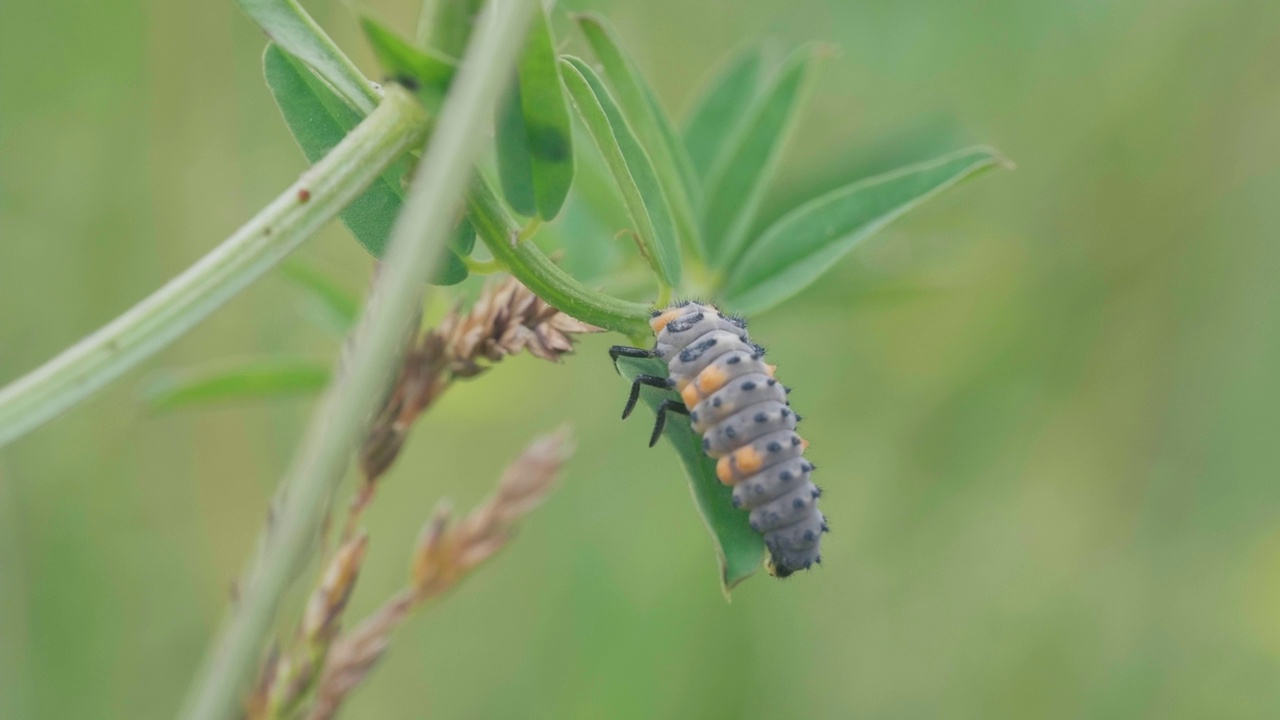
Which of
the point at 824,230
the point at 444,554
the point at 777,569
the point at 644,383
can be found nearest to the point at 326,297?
the point at 444,554

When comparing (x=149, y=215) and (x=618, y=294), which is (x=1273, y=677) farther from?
(x=149, y=215)

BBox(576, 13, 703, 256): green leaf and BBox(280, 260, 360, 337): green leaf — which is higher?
BBox(280, 260, 360, 337): green leaf

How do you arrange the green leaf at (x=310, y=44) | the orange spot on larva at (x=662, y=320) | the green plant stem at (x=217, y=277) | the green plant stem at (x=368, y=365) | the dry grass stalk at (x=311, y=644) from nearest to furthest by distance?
the green plant stem at (x=368, y=365), the green plant stem at (x=217, y=277), the green leaf at (x=310, y=44), the dry grass stalk at (x=311, y=644), the orange spot on larva at (x=662, y=320)

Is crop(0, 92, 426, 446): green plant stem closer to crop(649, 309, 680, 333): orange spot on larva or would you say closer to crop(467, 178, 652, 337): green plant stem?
crop(467, 178, 652, 337): green plant stem

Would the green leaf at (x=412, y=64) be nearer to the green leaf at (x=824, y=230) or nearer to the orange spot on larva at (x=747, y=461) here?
the orange spot on larva at (x=747, y=461)

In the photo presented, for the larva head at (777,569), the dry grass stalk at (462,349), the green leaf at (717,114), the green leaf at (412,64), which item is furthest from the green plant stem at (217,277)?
the green leaf at (717,114)

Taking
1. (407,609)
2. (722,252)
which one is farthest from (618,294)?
(407,609)

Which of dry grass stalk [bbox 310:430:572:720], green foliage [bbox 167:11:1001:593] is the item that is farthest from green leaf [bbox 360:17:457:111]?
dry grass stalk [bbox 310:430:572:720]
